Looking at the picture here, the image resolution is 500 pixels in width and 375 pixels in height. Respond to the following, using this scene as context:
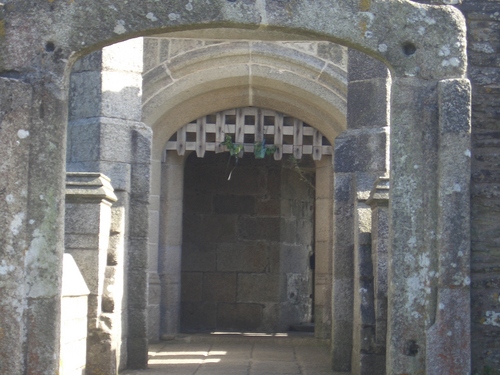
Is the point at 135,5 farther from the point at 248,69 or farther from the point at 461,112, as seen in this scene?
the point at 248,69

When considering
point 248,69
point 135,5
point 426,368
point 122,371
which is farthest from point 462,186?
point 248,69

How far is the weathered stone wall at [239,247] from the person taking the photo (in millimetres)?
12094

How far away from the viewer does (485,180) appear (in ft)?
18.5

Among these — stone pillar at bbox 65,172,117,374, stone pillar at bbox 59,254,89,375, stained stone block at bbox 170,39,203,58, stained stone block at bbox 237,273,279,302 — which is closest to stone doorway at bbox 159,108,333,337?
stained stone block at bbox 237,273,279,302

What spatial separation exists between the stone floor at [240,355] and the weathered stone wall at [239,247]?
3.12 ft

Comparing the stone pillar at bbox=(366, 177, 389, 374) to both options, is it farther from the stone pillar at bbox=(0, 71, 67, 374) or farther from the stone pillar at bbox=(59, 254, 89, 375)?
the stone pillar at bbox=(0, 71, 67, 374)

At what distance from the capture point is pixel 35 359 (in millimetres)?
5246

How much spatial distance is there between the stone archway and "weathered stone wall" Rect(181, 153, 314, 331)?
6.69 metres

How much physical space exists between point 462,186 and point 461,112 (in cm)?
39

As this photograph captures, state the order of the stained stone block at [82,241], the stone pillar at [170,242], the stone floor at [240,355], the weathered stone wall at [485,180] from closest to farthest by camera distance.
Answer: the weathered stone wall at [485,180]
the stained stone block at [82,241]
the stone floor at [240,355]
the stone pillar at [170,242]

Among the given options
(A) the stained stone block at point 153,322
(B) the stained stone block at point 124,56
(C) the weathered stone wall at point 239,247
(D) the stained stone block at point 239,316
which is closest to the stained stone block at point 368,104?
(B) the stained stone block at point 124,56

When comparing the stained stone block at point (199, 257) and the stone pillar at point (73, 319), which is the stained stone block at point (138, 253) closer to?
the stone pillar at point (73, 319)

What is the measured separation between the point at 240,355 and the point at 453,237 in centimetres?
422

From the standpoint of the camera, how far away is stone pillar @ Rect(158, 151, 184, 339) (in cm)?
1021
